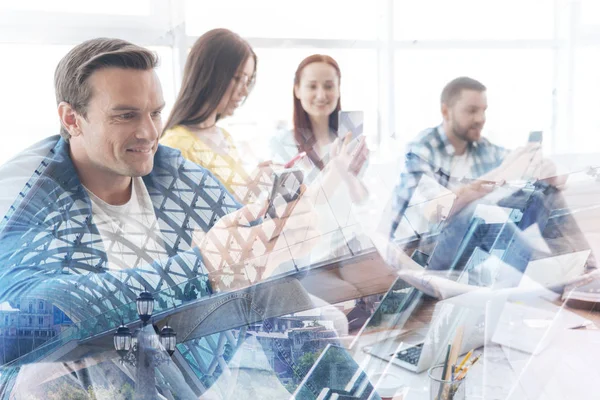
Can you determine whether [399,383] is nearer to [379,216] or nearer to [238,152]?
[379,216]

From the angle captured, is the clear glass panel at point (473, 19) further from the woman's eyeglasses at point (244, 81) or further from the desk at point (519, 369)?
the desk at point (519, 369)

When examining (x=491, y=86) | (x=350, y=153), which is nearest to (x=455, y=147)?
(x=491, y=86)

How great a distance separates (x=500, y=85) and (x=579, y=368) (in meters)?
0.68

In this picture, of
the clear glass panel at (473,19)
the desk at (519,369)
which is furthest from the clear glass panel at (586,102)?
the desk at (519,369)

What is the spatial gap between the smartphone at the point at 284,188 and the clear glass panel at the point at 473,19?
39 cm

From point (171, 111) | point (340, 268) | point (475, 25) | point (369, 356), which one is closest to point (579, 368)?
point (369, 356)

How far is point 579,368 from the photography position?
149cm

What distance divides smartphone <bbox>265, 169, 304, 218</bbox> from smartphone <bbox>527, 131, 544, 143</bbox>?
56 cm

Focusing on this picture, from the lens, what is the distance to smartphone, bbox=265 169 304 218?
50.9 inches

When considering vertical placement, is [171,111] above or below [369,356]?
above

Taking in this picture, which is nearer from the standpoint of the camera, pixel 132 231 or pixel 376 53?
pixel 132 231

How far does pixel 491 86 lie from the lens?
56.6 inches

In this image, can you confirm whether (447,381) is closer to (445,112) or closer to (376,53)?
(445,112)

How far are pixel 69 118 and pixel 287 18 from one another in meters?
0.47
